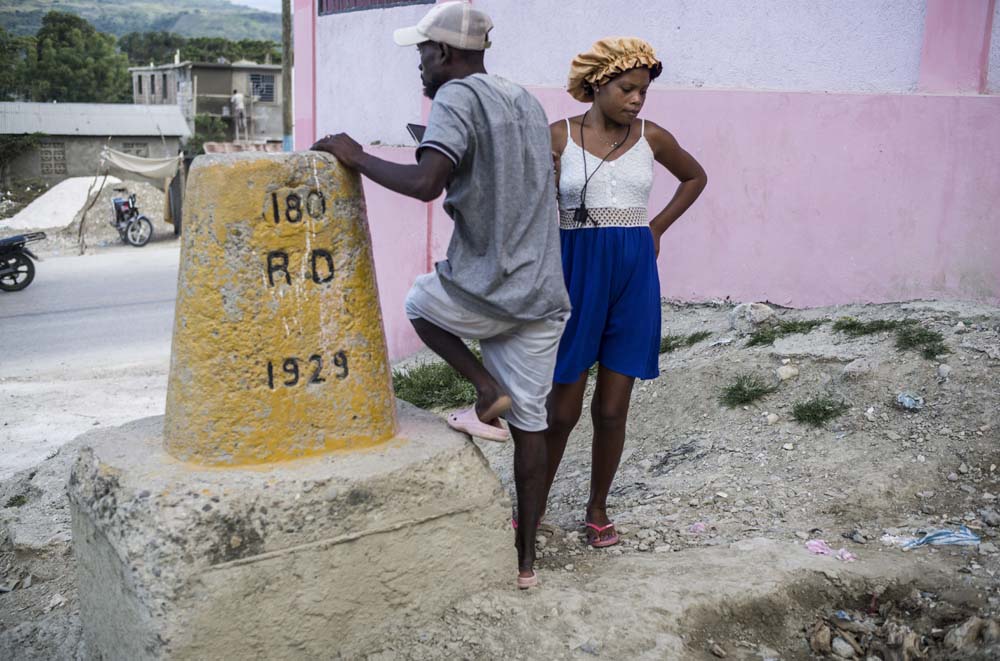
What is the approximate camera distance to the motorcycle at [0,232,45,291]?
13.4m

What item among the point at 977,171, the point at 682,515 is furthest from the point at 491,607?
the point at 977,171

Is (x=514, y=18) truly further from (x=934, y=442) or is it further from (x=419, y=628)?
(x=419, y=628)

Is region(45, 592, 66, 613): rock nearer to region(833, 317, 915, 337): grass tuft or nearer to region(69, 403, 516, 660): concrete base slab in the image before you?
region(69, 403, 516, 660): concrete base slab

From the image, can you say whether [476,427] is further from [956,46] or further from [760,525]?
[956,46]

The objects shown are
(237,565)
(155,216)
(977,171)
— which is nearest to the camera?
(237,565)

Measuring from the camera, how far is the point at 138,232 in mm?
→ 19484

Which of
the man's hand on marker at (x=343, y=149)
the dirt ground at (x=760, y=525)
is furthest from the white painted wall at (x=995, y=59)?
the man's hand on marker at (x=343, y=149)

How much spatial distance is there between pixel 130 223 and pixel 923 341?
17412 mm

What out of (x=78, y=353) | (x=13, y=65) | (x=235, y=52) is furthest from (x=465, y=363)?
(x=235, y=52)

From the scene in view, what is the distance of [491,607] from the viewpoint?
116 inches

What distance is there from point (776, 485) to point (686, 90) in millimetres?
2940

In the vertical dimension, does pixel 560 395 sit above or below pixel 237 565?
above

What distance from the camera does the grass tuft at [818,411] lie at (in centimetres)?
429

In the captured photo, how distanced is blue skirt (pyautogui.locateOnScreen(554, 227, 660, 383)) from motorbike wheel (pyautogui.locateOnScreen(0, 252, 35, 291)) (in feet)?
40.5
